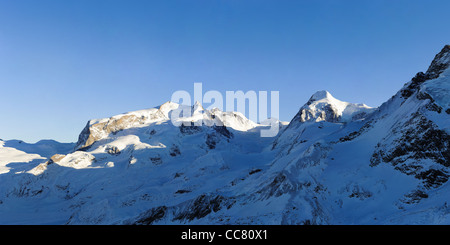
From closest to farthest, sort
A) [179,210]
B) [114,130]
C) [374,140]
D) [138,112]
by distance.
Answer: [179,210] → [374,140] → [114,130] → [138,112]

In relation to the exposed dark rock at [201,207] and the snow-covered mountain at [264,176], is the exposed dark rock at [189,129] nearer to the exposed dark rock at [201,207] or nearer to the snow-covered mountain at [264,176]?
the snow-covered mountain at [264,176]

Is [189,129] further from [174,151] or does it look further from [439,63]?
[439,63]

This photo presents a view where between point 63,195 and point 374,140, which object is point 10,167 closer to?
point 63,195

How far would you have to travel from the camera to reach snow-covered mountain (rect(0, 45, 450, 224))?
39625 millimetres

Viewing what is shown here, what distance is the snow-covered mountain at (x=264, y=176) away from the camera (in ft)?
130

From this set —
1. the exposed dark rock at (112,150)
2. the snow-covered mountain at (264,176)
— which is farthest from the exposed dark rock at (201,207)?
the exposed dark rock at (112,150)

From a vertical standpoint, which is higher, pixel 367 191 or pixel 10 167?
pixel 367 191

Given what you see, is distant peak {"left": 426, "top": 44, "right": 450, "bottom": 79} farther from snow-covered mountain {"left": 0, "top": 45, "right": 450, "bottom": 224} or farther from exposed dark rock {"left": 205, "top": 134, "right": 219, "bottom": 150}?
exposed dark rock {"left": 205, "top": 134, "right": 219, "bottom": 150}

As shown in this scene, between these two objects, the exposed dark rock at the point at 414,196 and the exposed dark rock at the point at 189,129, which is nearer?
the exposed dark rock at the point at 414,196

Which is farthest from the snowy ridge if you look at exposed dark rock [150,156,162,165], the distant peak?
the distant peak
